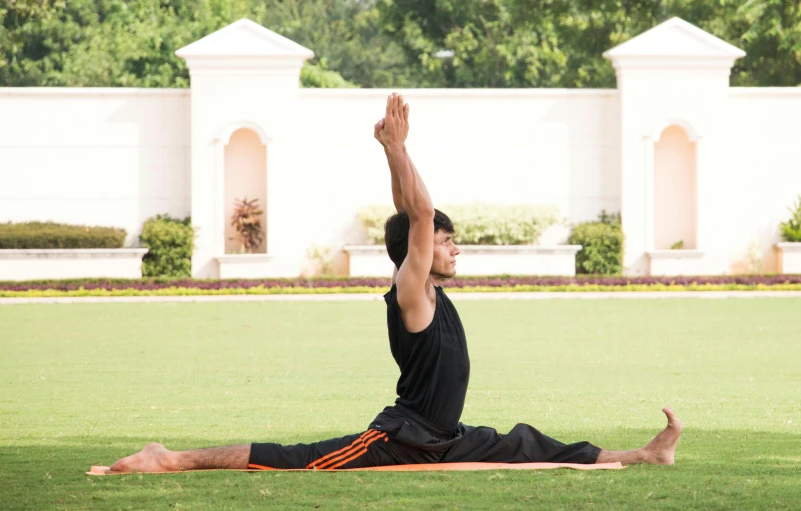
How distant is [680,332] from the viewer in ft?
45.8

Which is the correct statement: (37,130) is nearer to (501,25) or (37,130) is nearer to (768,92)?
(768,92)

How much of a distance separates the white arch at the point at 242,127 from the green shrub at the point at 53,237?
9.74ft

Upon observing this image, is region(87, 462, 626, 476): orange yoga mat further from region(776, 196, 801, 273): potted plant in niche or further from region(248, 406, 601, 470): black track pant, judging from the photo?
region(776, 196, 801, 273): potted plant in niche

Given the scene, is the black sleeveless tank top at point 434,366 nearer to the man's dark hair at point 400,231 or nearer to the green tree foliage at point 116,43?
the man's dark hair at point 400,231

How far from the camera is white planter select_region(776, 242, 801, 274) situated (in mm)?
24047

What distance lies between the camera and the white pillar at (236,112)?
23.9 meters

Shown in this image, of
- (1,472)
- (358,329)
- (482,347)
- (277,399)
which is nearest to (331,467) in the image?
(1,472)

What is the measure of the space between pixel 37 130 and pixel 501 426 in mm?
19562

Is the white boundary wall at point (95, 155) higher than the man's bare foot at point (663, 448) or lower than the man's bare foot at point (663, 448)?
higher

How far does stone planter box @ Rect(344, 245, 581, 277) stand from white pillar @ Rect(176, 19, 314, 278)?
2.02 m

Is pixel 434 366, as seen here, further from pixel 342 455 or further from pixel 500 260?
pixel 500 260

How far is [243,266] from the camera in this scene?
→ 23.8 meters

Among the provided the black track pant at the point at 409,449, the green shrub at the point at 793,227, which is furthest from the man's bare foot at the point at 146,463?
the green shrub at the point at 793,227

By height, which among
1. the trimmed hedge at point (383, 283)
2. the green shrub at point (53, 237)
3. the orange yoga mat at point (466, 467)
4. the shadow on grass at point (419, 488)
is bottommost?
the shadow on grass at point (419, 488)
